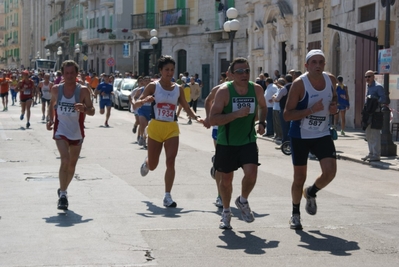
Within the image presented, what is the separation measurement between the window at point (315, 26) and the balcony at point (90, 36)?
39.2 metres

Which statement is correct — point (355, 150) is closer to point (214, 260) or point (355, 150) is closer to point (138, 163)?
point (138, 163)

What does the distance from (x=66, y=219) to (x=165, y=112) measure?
6.71 ft

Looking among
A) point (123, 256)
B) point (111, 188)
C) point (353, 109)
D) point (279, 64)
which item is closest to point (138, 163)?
point (111, 188)

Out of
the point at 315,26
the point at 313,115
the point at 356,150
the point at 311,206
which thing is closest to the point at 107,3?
the point at 315,26

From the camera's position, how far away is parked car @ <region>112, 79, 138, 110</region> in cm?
3972

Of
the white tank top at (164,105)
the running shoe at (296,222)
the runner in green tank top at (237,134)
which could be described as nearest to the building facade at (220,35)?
the white tank top at (164,105)

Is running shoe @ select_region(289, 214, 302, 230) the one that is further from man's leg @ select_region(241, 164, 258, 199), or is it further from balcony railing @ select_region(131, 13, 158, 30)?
balcony railing @ select_region(131, 13, 158, 30)

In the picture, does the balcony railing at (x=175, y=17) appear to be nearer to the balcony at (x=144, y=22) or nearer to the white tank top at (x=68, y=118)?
the balcony at (x=144, y=22)

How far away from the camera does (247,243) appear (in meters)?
7.86

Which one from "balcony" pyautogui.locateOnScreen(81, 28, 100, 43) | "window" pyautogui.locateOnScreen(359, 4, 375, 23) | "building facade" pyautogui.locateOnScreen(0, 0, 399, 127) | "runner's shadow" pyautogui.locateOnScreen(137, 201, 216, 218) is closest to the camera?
"runner's shadow" pyautogui.locateOnScreen(137, 201, 216, 218)

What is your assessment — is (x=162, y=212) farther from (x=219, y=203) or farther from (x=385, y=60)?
(x=385, y=60)

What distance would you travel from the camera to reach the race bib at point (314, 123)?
28.1 ft

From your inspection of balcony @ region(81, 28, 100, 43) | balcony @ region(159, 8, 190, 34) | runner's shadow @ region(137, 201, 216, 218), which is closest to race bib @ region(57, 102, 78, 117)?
runner's shadow @ region(137, 201, 216, 218)

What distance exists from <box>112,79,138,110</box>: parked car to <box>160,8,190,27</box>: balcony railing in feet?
32.0
